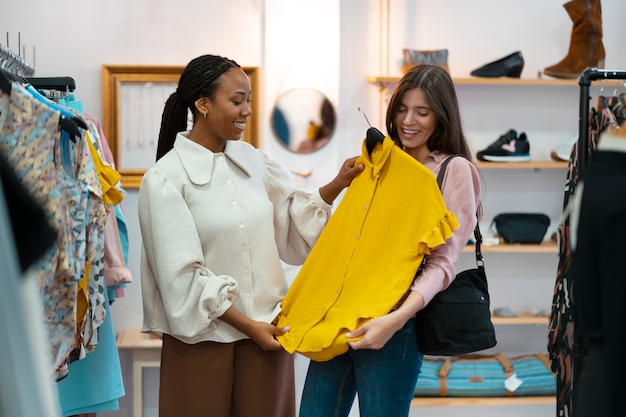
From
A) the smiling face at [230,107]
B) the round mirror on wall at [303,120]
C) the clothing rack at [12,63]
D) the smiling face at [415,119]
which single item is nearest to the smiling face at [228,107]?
the smiling face at [230,107]

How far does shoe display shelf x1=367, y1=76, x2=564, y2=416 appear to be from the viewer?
4.29 metres

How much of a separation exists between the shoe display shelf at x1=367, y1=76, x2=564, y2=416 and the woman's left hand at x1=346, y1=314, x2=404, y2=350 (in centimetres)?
232

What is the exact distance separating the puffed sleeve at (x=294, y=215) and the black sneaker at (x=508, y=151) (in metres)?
1.88

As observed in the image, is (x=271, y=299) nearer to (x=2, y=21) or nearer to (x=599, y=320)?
(x=599, y=320)

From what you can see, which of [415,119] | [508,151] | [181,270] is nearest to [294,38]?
[508,151]

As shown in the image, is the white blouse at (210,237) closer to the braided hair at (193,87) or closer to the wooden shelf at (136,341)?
the braided hair at (193,87)

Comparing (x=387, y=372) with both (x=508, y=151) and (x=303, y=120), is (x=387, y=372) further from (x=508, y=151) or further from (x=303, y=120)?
(x=508, y=151)

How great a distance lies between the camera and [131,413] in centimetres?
402

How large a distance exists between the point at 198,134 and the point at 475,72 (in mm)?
2125

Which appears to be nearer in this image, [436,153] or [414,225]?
[414,225]

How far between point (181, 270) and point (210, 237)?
13 centimetres

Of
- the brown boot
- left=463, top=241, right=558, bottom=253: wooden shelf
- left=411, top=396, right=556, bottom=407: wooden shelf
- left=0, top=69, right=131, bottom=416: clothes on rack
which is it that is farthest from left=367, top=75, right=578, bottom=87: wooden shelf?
left=0, top=69, right=131, bottom=416: clothes on rack

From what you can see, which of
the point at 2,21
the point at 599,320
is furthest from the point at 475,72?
the point at 599,320

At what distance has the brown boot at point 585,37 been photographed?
13.1 feet
